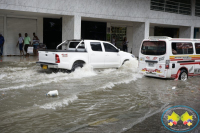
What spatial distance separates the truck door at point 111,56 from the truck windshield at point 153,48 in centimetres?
216

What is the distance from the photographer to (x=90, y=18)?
19969 mm

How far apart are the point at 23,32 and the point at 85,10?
597 cm

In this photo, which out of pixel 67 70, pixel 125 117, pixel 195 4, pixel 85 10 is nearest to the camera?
pixel 125 117

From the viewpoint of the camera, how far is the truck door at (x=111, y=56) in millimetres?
13109

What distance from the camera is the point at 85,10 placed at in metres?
18.0

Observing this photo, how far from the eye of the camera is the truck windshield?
35.0 feet

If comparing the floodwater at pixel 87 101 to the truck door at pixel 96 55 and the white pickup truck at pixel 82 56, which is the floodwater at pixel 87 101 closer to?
the white pickup truck at pixel 82 56

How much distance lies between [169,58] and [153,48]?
0.87m

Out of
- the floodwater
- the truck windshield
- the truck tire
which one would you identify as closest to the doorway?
the truck tire

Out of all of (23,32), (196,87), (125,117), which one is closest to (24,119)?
(125,117)

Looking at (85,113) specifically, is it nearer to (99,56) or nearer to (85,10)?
(99,56)

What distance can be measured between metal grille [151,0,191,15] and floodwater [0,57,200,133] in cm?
1340

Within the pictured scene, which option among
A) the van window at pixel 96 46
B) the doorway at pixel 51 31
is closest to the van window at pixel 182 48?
the van window at pixel 96 46

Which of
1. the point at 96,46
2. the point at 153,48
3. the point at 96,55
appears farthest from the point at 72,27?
the point at 153,48
